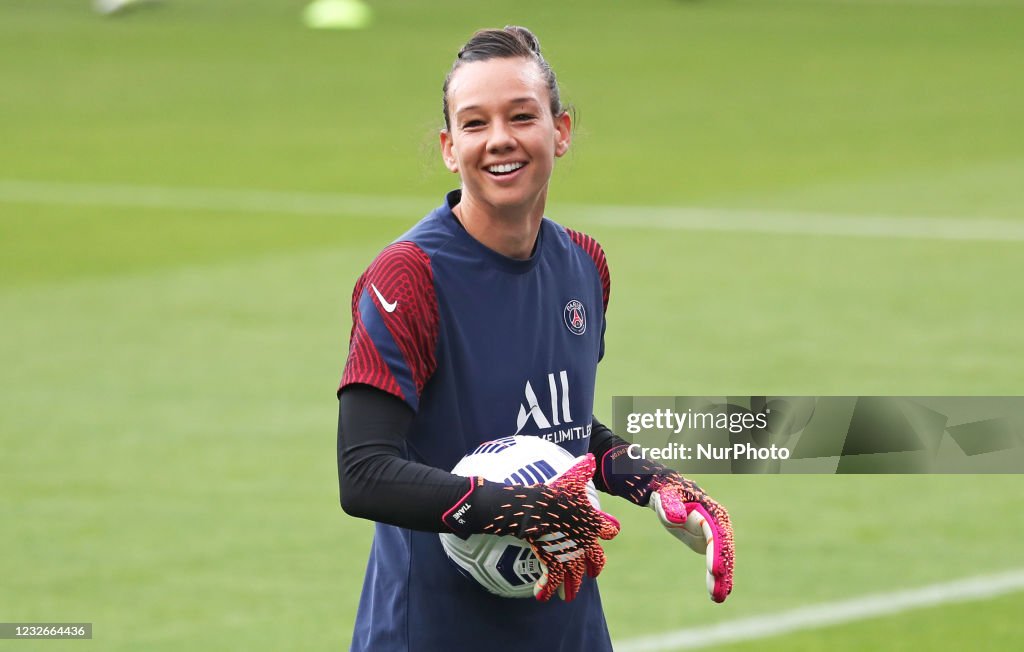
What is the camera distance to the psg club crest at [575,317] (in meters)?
4.47

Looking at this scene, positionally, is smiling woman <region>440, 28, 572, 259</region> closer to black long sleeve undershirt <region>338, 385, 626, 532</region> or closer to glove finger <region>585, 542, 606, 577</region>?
black long sleeve undershirt <region>338, 385, 626, 532</region>

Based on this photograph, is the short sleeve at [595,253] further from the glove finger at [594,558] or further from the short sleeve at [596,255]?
the glove finger at [594,558]

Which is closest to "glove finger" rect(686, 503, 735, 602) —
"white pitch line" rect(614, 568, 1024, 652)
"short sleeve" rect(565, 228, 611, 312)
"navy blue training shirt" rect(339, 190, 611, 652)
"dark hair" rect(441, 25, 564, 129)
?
"navy blue training shirt" rect(339, 190, 611, 652)

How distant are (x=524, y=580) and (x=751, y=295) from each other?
31.8ft

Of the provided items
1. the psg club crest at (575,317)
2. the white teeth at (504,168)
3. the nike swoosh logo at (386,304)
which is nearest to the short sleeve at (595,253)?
the psg club crest at (575,317)

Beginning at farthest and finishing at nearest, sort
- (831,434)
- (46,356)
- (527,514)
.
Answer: (46,356) < (831,434) < (527,514)

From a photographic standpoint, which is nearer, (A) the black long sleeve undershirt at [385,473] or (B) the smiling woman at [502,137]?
(A) the black long sleeve undershirt at [385,473]

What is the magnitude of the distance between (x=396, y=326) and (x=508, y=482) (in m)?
0.40

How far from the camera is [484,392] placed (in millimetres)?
4250

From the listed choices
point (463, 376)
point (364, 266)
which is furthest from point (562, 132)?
point (364, 266)

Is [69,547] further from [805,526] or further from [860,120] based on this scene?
[860,120]

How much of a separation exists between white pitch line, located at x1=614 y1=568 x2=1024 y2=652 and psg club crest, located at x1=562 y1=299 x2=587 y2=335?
309cm

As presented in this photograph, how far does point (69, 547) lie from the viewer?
338 inches

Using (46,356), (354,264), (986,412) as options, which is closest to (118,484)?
(46,356)
